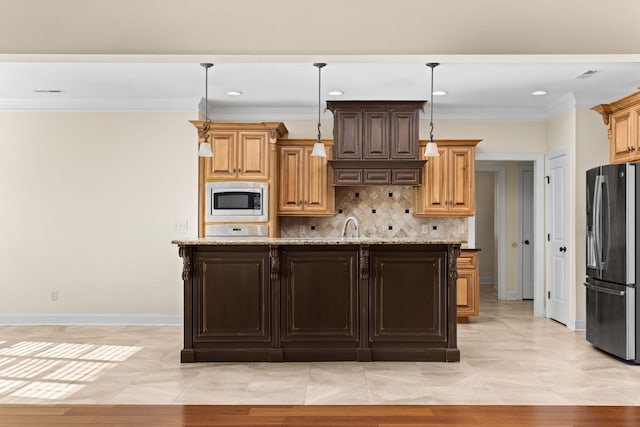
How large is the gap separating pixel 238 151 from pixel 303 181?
879 millimetres

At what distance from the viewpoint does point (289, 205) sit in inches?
280

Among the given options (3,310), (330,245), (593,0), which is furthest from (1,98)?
(593,0)

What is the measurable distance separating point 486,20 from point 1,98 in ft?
19.2

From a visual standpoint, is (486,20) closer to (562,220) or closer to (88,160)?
(562,220)

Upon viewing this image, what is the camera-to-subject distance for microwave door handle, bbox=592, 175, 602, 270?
5352mm

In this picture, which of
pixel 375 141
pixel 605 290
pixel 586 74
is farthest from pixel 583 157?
pixel 375 141

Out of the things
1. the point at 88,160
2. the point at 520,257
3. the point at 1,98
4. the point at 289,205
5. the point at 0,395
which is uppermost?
the point at 1,98

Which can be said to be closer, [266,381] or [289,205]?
[266,381]

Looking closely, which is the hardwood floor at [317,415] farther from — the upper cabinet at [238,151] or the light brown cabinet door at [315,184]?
the light brown cabinet door at [315,184]

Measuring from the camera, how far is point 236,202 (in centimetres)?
671

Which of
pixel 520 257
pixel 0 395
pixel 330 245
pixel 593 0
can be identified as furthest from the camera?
pixel 520 257

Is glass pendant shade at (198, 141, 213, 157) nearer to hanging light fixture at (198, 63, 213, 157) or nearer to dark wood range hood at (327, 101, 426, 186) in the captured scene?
hanging light fixture at (198, 63, 213, 157)

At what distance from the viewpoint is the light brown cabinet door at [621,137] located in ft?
17.9

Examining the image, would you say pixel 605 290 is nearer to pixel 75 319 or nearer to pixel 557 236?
pixel 557 236
